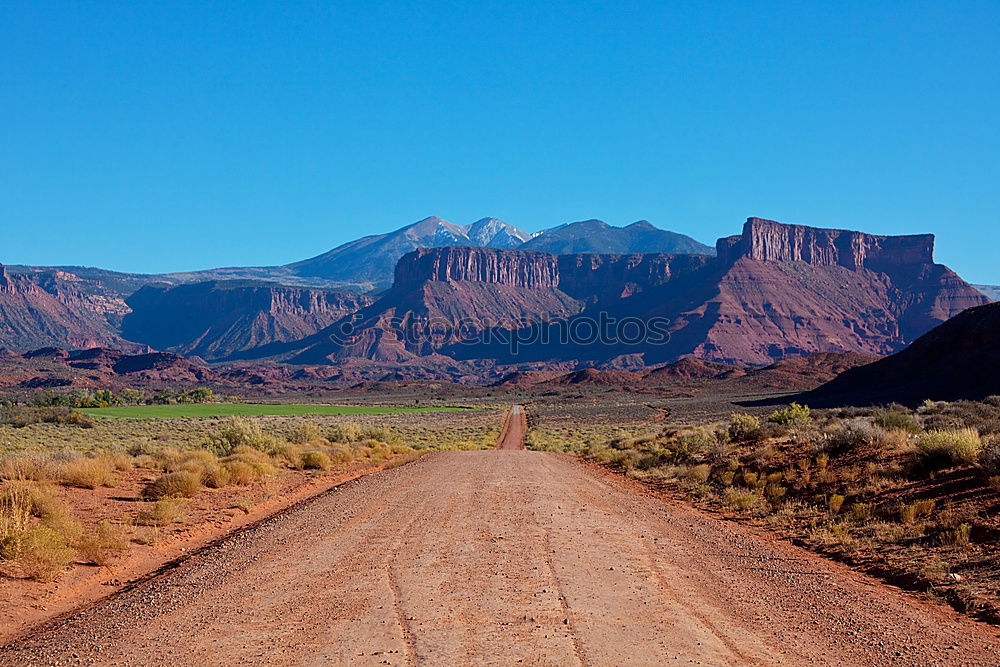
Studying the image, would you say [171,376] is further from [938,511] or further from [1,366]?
[938,511]

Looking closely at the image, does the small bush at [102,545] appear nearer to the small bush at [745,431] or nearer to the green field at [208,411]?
the small bush at [745,431]

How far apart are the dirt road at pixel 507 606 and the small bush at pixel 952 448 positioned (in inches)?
155

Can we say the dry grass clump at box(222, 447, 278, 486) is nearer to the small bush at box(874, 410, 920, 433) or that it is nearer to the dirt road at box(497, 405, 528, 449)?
the small bush at box(874, 410, 920, 433)

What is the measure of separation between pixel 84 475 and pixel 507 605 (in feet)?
37.5

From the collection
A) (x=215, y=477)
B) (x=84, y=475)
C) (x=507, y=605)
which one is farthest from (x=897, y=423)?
(x=84, y=475)

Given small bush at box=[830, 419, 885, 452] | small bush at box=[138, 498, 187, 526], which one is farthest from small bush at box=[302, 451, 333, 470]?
small bush at box=[830, 419, 885, 452]

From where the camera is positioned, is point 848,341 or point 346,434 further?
point 848,341

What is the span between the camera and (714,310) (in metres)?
195

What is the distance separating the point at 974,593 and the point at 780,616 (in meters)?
2.38

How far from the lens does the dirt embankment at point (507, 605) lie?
589 cm

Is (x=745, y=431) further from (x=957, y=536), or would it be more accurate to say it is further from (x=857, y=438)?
(x=957, y=536)

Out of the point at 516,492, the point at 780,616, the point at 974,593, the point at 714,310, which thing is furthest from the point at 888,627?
the point at 714,310

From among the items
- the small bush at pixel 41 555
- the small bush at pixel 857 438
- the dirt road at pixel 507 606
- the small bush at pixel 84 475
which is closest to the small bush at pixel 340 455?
the small bush at pixel 84 475

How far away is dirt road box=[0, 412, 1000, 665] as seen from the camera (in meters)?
5.88
